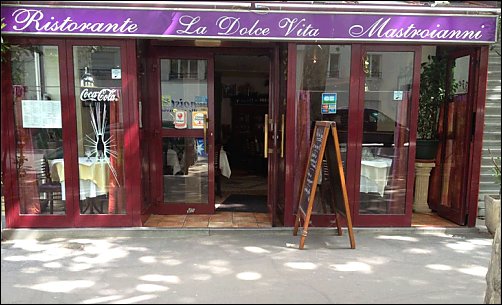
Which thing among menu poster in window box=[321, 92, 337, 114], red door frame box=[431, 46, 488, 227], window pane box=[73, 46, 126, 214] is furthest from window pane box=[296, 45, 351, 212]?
window pane box=[73, 46, 126, 214]

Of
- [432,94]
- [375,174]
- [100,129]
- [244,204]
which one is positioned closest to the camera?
[100,129]

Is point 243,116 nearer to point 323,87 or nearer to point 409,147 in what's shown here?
point 323,87

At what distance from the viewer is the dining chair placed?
15.4 feet

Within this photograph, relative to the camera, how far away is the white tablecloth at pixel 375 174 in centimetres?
489

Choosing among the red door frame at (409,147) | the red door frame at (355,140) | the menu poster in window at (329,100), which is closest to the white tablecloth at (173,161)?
the red door frame at (355,140)

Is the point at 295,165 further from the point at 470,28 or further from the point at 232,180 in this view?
the point at 232,180

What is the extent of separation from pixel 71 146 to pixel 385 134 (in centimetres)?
379

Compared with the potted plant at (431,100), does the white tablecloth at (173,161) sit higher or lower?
lower

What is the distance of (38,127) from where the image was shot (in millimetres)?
4586

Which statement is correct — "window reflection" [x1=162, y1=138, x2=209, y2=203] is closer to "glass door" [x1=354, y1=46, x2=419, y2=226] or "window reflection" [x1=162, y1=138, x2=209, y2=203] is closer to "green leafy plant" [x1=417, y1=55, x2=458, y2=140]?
"glass door" [x1=354, y1=46, x2=419, y2=226]

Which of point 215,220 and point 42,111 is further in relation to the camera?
point 215,220

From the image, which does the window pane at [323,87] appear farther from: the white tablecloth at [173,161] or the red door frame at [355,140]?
the white tablecloth at [173,161]

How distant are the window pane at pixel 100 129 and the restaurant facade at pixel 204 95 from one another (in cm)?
1

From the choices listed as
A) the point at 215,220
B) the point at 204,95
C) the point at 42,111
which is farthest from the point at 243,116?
the point at 42,111
